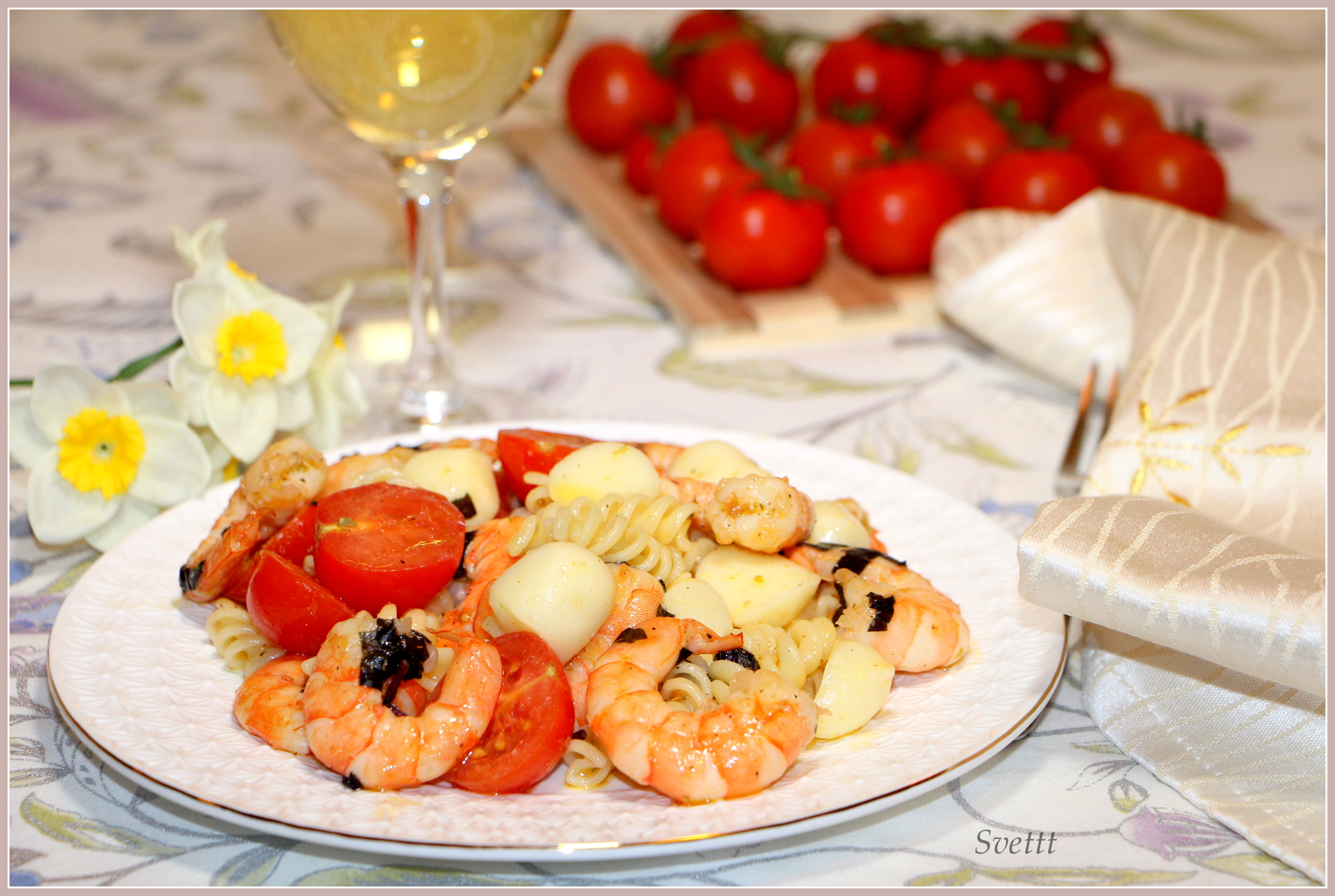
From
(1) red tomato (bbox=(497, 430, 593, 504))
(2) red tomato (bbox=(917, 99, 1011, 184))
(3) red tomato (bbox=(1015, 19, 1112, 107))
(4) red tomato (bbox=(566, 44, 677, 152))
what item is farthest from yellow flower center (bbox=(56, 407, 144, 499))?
(3) red tomato (bbox=(1015, 19, 1112, 107))

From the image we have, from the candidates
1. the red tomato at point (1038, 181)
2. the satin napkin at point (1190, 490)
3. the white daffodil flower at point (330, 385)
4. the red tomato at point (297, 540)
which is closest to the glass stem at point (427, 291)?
the white daffodil flower at point (330, 385)

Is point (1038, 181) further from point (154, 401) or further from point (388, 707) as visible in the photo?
point (388, 707)

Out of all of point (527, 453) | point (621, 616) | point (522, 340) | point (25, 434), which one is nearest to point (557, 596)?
point (621, 616)

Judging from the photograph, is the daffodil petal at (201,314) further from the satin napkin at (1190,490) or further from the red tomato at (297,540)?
the satin napkin at (1190,490)

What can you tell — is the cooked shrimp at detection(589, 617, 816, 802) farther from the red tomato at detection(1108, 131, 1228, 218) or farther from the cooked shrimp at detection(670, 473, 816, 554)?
the red tomato at detection(1108, 131, 1228, 218)

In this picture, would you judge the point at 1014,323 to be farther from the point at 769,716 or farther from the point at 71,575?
the point at 71,575
